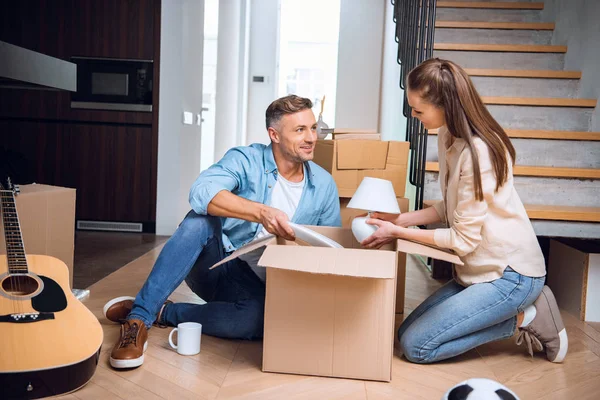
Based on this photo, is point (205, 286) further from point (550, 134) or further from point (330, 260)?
point (550, 134)

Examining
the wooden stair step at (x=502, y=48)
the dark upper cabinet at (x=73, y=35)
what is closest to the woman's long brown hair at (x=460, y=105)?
the wooden stair step at (x=502, y=48)

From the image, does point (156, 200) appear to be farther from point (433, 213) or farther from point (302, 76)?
point (302, 76)

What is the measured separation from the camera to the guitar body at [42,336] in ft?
5.02

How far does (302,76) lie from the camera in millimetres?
9789

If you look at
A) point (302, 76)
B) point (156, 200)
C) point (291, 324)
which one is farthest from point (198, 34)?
point (302, 76)

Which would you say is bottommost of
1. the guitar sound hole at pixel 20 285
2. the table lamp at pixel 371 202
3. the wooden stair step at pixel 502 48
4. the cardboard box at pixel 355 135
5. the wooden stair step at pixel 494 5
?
the guitar sound hole at pixel 20 285

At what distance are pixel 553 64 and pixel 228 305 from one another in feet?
9.18

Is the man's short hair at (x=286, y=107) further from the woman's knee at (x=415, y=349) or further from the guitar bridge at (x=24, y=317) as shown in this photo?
the guitar bridge at (x=24, y=317)

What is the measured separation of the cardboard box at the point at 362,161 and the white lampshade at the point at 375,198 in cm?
70

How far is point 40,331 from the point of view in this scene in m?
1.60

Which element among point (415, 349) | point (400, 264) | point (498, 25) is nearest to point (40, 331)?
point (415, 349)

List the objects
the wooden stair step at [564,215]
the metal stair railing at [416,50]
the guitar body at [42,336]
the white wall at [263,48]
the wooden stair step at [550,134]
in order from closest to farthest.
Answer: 1. the guitar body at [42,336]
2. the wooden stair step at [564,215]
3. the metal stair railing at [416,50]
4. the wooden stair step at [550,134]
5. the white wall at [263,48]

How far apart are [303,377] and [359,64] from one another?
226 inches

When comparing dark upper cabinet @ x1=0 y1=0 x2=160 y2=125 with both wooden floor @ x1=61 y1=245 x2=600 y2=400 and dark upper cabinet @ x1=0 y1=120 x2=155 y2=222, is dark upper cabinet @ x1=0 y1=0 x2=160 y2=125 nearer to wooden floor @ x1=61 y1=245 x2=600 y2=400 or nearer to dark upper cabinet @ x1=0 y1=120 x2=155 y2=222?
dark upper cabinet @ x1=0 y1=120 x2=155 y2=222
